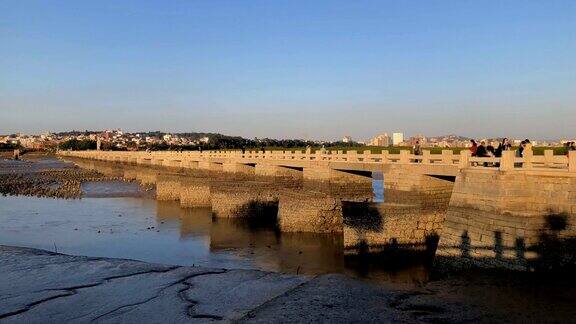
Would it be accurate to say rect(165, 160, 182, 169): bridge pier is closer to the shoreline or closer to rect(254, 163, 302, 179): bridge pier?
rect(254, 163, 302, 179): bridge pier

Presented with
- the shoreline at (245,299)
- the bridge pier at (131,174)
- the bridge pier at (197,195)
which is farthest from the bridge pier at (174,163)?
the shoreline at (245,299)

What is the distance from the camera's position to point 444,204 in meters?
18.7

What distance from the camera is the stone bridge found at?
42.0 ft

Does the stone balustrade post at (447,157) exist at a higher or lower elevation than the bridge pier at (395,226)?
higher

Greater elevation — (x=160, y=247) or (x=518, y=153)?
(x=518, y=153)

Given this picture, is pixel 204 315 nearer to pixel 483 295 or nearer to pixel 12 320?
pixel 12 320

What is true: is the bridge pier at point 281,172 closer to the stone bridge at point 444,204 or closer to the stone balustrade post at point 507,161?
the stone bridge at point 444,204

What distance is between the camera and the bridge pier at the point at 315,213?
21.8 metres

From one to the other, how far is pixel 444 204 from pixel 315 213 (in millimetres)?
5670

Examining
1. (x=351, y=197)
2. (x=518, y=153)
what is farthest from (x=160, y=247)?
(x=518, y=153)

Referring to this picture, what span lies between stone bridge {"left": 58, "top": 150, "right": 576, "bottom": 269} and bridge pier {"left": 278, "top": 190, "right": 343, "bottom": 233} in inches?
1.7

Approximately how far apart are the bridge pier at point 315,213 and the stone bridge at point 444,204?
4 centimetres

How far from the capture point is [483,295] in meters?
11.6

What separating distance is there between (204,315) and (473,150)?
39.4ft
